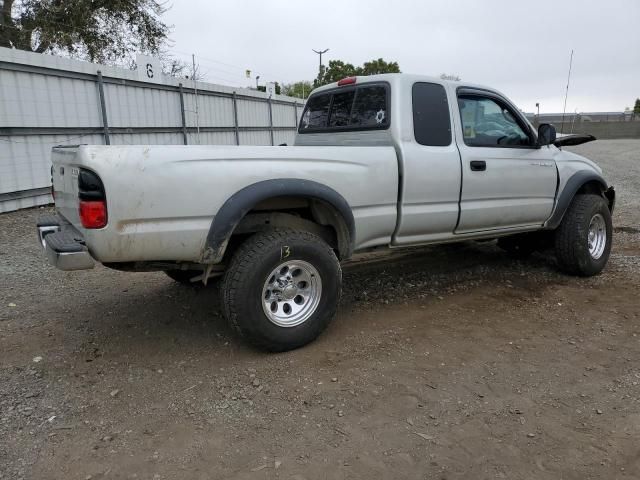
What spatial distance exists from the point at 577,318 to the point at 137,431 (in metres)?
3.45

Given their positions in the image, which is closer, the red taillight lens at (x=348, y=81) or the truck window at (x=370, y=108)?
the truck window at (x=370, y=108)

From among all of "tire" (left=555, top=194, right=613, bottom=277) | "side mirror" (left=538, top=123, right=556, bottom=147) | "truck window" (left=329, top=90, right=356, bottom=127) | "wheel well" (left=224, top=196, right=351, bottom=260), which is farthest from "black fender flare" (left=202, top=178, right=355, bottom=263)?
"tire" (left=555, top=194, right=613, bottom=277)

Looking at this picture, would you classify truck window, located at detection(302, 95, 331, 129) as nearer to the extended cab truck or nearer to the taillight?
the extended cab truck

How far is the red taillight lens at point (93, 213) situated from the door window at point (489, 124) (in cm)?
298

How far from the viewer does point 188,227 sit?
10.3 ft

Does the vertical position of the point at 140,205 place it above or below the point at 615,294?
above

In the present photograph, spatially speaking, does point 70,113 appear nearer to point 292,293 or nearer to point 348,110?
point 348,110

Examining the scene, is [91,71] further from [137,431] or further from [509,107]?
[137,431]

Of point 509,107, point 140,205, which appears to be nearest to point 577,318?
point 509,107

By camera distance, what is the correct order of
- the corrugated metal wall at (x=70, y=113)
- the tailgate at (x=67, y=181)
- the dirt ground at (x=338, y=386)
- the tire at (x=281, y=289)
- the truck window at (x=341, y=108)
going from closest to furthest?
the dirt ground at (x=338, y=386)
the tailgate at (x=67, y=181)
the tire at (x=281, y=289)
the truck window at (x=341, y=108)
the corrugated metal wall at (x=70, y=113)

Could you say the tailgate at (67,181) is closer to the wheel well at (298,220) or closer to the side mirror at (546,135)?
the wheel well at (298,220)

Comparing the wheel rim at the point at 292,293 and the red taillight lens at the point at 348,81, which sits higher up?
the red taillight lens at the point at 348,81

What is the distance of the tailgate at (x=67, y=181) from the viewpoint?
318 cm

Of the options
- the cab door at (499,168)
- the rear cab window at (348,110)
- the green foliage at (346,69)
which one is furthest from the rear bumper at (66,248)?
the green foliage at (346,69)
